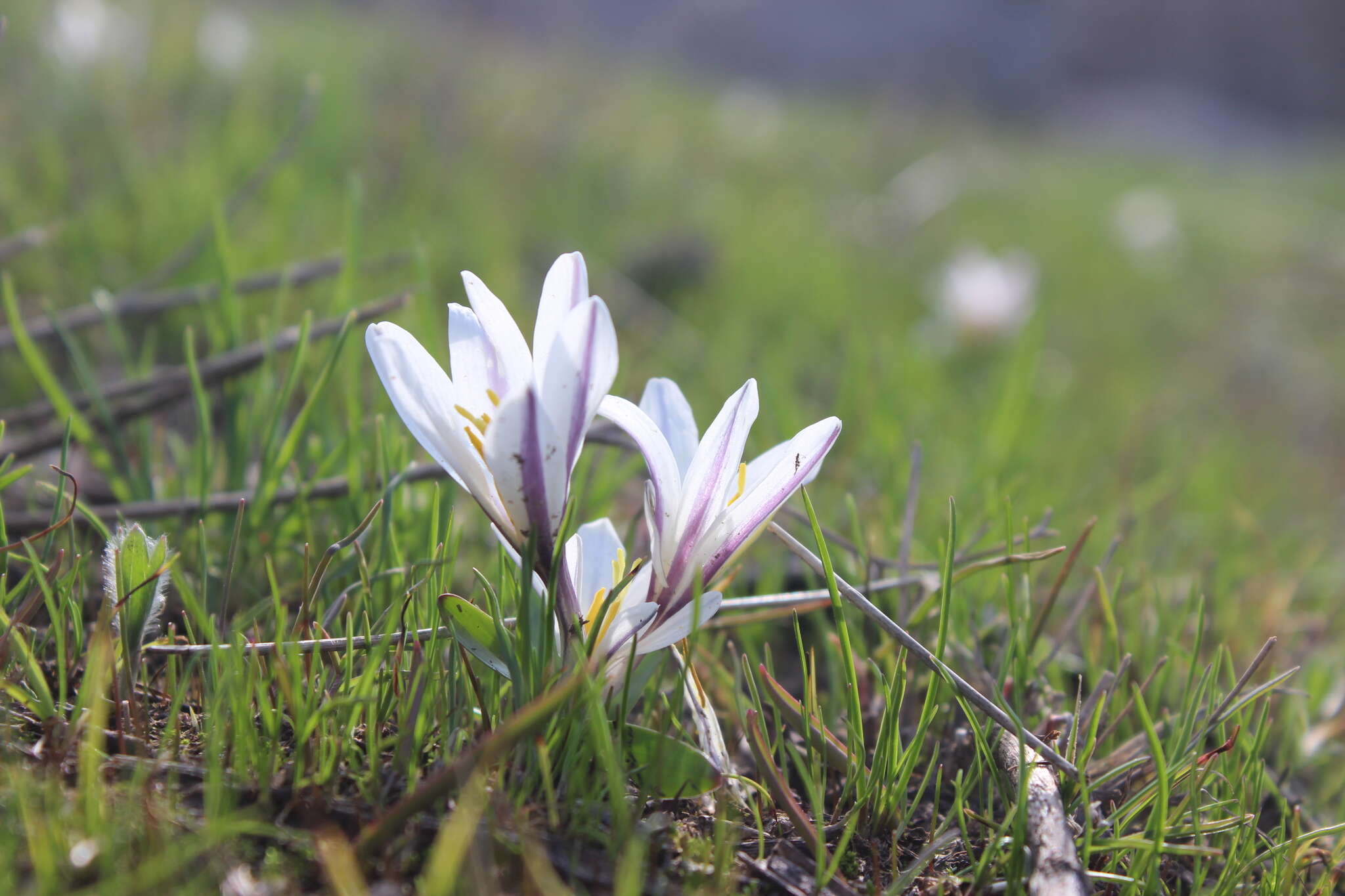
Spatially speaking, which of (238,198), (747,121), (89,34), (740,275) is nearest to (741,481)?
(238,198)

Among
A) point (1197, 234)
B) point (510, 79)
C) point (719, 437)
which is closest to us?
point (719, 437)

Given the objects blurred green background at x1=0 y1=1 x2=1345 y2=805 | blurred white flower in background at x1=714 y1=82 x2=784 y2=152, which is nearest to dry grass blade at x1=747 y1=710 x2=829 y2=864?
blurred green background at x1=0 y1=1 x2=1345 y2=805

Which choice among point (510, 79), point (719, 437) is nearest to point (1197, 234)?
point (510, 79)

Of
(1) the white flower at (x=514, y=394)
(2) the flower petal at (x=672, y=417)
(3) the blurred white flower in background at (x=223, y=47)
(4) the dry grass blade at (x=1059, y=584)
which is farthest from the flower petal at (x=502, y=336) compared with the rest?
(3) the blurred white flower in background at (x=223, y=47)

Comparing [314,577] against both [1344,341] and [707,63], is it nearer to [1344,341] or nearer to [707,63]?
[1344,341]

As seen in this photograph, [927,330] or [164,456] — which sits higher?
[164,456]

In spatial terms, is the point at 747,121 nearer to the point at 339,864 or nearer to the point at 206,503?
the point at 206,503

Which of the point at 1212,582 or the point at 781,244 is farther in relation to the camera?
the point at 781,244

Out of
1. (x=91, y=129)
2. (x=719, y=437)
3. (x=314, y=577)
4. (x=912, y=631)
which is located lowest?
(x=912, y=631)
